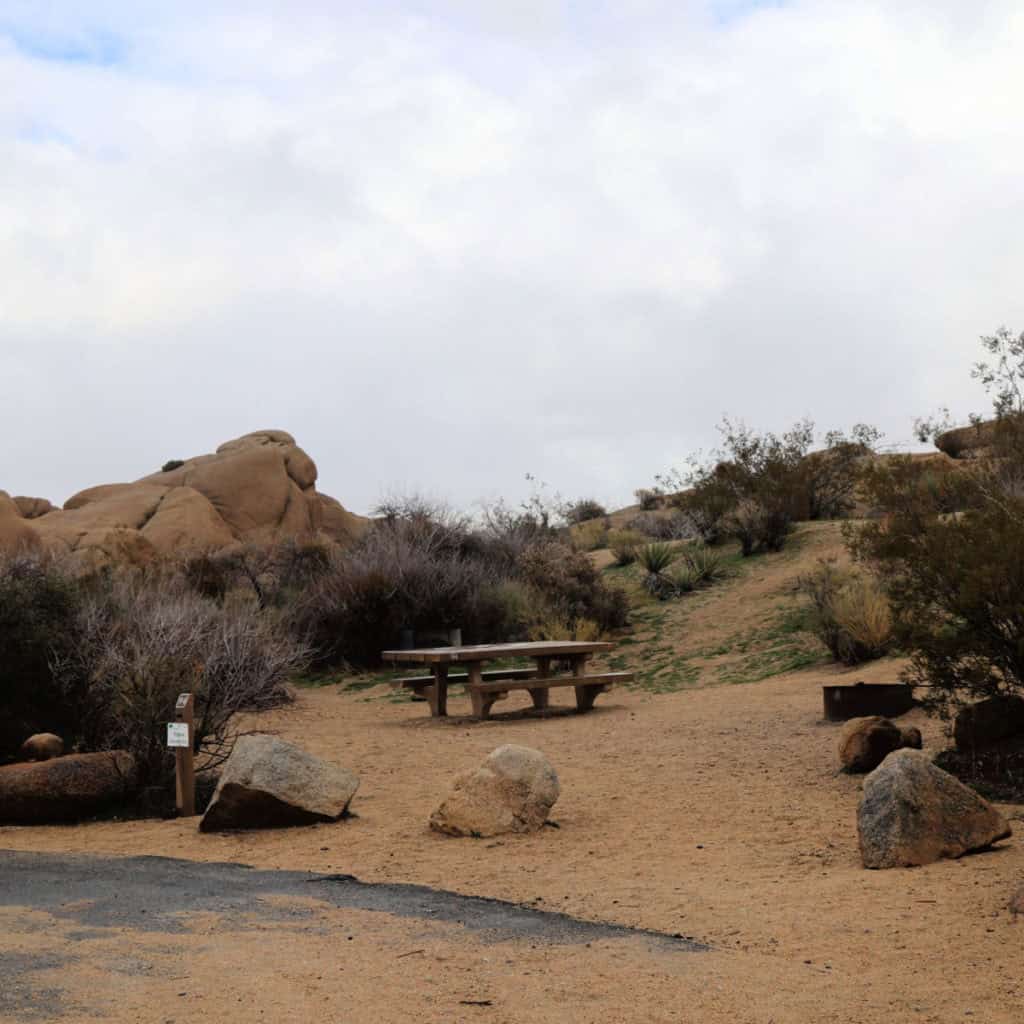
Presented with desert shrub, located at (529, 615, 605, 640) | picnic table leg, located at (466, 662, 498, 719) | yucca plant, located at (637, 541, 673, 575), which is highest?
yucca plant, located at (637, 541, 673, 575)

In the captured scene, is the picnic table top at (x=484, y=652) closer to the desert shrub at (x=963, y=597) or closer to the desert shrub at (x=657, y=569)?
the desert shrub at (x=963, y=597)

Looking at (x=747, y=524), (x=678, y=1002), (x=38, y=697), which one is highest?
(x=747, y=524)

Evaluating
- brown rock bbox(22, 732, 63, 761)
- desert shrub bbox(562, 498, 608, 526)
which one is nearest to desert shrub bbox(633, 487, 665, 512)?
desert shrub bbox(562, 498, 608, 526)

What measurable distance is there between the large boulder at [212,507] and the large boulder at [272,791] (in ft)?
74.5

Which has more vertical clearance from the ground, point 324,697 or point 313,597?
point 313,597

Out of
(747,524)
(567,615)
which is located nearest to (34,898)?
(567,615)

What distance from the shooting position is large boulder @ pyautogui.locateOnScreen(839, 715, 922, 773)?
1014 cm

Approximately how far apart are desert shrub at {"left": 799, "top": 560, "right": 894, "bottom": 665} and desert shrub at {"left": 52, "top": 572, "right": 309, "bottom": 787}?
704 cm

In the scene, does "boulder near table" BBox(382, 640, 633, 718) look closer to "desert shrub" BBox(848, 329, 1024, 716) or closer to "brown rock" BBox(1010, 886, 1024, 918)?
"desert shrub" BBox(848, 329, 1024, 716)

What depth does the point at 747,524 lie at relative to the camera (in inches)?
1029

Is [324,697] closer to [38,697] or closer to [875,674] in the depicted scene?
[38,697]

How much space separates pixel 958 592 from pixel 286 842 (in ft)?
18.2

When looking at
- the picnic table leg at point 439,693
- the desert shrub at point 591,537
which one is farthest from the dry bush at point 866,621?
the desert shrub at point 591,537

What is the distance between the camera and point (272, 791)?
972 centimetres
